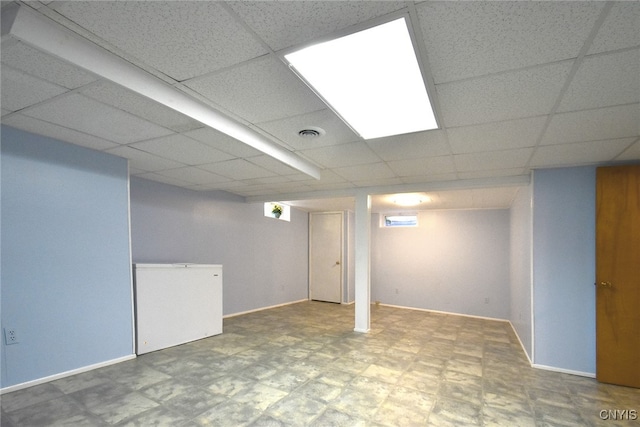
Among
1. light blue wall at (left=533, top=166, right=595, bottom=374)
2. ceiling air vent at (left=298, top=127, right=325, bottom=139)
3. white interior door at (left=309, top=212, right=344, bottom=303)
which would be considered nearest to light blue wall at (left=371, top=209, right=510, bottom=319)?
white interior door at (left=309, top=212, right=344, bottom=303)

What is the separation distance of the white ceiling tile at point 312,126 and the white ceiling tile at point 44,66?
122cm

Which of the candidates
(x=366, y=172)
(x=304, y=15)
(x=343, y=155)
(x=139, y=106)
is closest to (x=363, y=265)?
(x=366, y=172)

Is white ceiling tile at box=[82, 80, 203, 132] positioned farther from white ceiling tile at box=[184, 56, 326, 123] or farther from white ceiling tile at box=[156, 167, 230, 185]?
white ceiling tile at box=[156, 167, 230, 185]

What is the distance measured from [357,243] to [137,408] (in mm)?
3537

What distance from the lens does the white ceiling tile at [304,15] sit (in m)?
1.22

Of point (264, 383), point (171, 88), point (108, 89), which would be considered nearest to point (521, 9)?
point (171, 88)

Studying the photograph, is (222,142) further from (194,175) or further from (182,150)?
(194,175)

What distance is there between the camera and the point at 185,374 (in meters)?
3.11

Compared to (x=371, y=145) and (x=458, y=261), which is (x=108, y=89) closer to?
(x=371, y=145)

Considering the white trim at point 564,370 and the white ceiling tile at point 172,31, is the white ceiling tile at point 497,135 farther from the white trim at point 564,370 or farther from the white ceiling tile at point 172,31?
the white trim at point 564,370

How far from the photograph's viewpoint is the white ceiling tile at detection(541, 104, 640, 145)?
210cm

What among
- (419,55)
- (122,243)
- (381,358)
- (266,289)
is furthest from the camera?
(266,289)

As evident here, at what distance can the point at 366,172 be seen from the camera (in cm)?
400

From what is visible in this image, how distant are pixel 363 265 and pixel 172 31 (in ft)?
13.7
